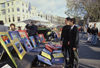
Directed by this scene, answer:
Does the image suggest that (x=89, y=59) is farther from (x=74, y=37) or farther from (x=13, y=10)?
(x=13, y=10)

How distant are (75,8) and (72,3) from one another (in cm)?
130

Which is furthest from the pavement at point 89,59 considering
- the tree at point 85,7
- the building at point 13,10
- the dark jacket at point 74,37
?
the building at point 13,10

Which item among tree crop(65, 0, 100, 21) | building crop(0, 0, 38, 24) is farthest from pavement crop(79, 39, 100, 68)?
building crop(0, 0, 38, 24)

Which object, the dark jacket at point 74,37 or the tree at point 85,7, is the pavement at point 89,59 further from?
the tree at point 85,7

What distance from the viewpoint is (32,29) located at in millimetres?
5637

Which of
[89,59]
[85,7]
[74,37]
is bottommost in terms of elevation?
[89,59]

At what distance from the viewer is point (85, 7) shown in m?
18.3

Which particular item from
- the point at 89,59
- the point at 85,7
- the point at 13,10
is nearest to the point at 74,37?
the point at 89,59

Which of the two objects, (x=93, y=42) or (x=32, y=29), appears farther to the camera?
(x=93, y=42)

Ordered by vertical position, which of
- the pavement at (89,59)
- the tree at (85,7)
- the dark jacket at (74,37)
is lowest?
the pavement at (89,59)

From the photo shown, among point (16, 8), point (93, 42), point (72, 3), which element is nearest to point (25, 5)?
point (16, 8)

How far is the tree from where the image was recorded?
17.2m

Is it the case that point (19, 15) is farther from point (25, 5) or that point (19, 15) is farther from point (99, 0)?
point (99, 0)

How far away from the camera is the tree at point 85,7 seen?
56.3ft
